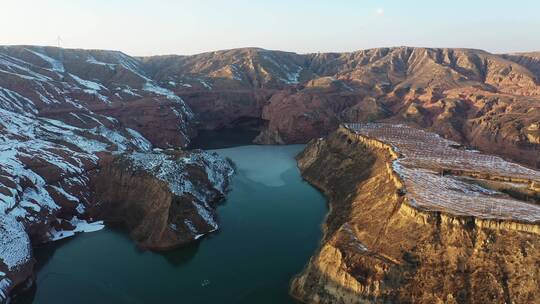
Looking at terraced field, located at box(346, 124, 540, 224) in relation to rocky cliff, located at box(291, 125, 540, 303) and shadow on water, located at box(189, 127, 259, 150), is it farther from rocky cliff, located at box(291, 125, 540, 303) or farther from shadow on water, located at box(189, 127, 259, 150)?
shadow on water, located at box(189, 127, 259, 150)

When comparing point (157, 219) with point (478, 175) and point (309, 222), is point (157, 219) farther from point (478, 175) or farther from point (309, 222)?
point (478, 175)

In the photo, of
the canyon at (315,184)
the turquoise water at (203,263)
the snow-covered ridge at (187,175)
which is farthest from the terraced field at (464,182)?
the snow-covered ridge at (187,175)

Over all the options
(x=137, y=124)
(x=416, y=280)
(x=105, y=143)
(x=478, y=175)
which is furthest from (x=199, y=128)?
A: (x=416, y=280)

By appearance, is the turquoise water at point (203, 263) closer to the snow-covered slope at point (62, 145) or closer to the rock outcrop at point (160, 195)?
the rock outcrop at point (160, 195)

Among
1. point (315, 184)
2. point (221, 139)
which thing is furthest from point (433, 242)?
point (221, 139)

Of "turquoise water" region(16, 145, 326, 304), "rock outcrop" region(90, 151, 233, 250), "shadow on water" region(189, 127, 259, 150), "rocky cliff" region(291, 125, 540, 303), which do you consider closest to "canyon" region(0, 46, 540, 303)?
"rocky cliff" region(291, 125, 540, 303)

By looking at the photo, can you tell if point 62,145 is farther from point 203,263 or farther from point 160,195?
point 203,263
